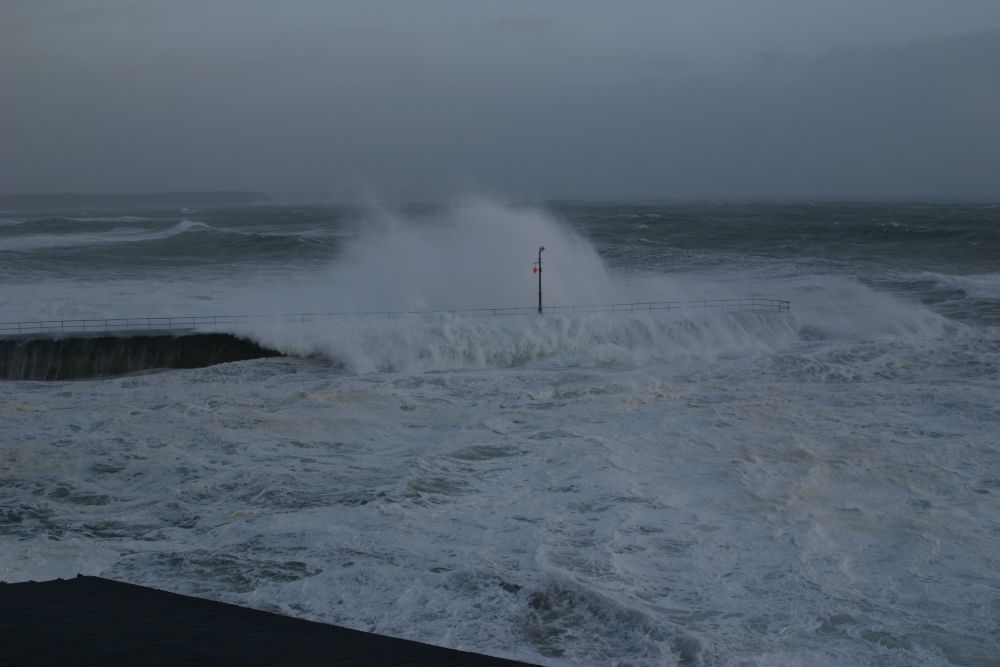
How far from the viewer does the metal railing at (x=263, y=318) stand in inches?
831

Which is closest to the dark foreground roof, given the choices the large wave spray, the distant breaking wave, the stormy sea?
the stormy sea

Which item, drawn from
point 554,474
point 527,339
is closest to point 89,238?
point 527,339

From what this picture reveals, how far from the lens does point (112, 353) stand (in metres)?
19.7

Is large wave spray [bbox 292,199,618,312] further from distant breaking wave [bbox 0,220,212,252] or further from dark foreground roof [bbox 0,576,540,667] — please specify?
distant breaking wave [bbox 0,220,212,252]

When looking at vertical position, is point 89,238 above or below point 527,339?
above

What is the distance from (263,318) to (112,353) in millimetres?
3875

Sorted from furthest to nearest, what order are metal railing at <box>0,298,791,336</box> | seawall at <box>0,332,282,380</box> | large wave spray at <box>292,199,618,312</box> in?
large wave spray at <box>292,199,618,312</box>
metal railing at <box>0,298,791,336</box>
seawall at <box>0,332,282,380</box>

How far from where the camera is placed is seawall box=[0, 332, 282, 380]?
19125 millimetres

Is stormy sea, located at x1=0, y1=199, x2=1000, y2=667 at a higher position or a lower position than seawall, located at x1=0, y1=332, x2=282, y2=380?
lower

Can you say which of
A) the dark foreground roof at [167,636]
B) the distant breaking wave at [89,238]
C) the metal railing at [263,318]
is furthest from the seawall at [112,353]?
the distant breaking wave at [89,238]

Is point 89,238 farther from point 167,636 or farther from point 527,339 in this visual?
point 167,636

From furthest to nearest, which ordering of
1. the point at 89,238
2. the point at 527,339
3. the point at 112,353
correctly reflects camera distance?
the point at 89,238 < the point at 527,339 < the point at 112,353

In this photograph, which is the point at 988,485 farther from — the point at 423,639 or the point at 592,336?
the point at 592,336

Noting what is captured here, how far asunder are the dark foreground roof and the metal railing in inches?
569
